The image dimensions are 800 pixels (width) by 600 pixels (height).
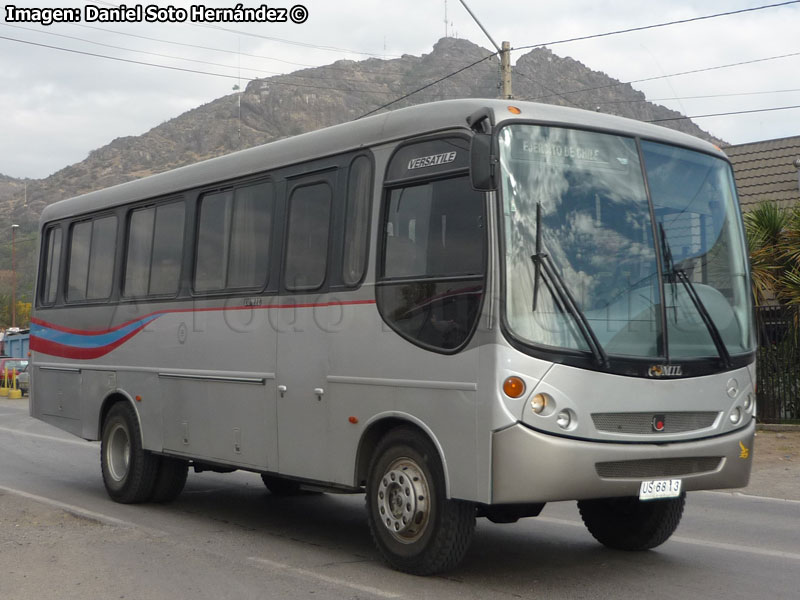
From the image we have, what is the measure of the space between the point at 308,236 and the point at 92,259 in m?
4.72

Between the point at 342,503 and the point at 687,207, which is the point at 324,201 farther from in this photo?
the point at 342,503

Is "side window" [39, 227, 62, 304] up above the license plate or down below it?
above

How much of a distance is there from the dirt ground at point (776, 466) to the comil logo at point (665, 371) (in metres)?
5.59

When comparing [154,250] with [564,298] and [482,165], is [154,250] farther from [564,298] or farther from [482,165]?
[564,298]

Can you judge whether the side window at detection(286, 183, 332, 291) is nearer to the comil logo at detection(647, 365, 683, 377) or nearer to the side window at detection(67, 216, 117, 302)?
the comil logo at detection(647, 365, 683, 377)

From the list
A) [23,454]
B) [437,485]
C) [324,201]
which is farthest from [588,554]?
[23,454]

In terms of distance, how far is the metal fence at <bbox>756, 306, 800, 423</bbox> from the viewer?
18.3 m

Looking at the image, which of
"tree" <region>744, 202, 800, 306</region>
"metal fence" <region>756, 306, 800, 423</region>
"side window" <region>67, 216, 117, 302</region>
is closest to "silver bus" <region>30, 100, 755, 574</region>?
"side window" <region>67, 216, 117, 302</region>

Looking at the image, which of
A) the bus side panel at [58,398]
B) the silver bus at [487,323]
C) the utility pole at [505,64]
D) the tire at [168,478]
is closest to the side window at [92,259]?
the bus side panel at [58,398]

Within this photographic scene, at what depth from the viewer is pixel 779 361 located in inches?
728

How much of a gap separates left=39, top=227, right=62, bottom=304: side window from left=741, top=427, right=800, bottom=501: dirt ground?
28.4 feet

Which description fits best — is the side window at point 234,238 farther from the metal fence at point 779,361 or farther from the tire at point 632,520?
the metal fence at point 779,361

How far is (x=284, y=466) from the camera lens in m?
8.93

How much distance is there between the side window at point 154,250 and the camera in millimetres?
10977
